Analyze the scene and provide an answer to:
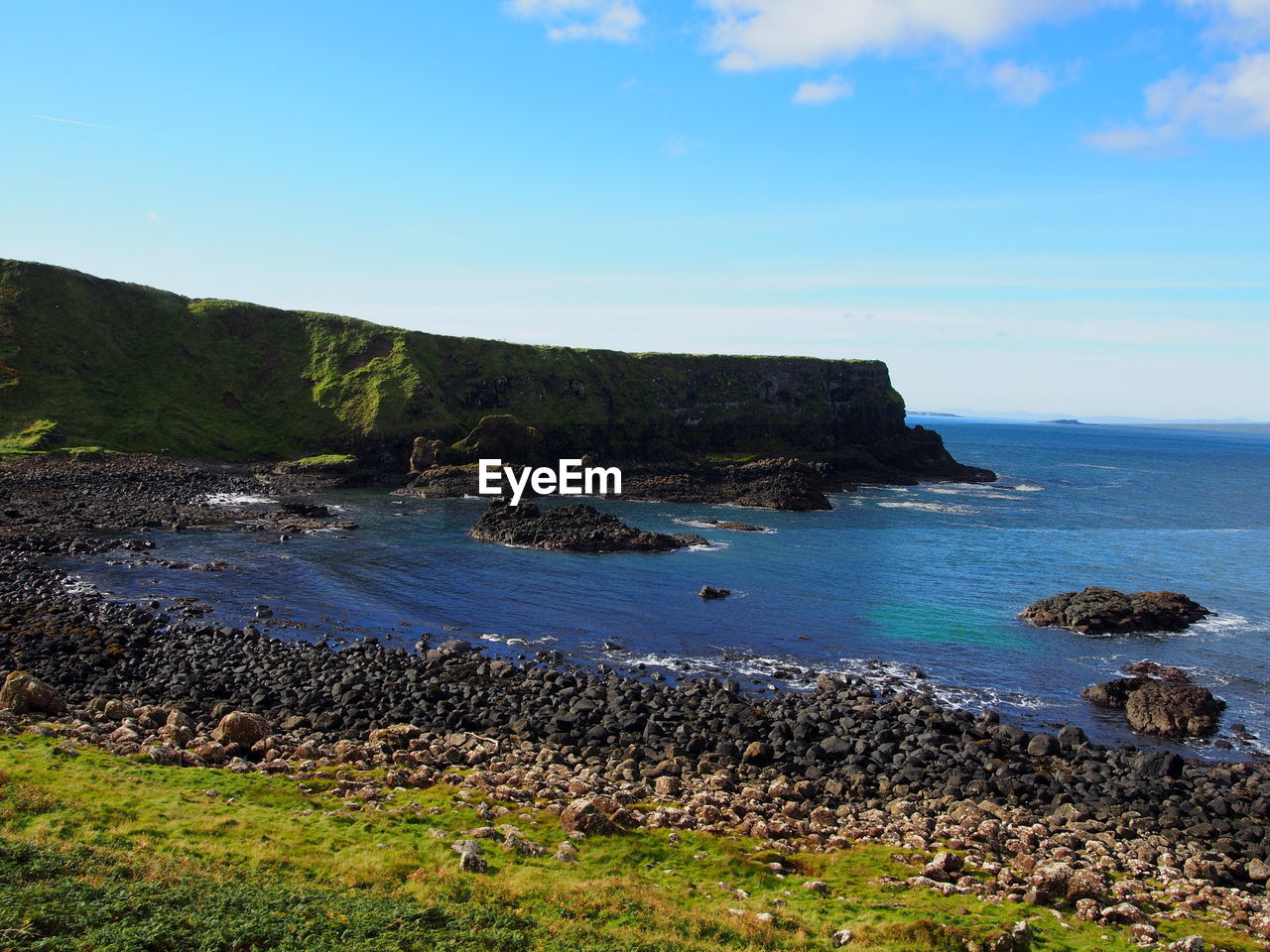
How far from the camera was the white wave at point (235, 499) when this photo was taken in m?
73.9

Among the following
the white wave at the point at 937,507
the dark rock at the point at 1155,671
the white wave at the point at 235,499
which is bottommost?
the dark rock at the point at 1155,671

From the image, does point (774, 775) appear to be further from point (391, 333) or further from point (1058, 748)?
point (391, 333)

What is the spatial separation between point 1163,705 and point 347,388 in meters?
98.3

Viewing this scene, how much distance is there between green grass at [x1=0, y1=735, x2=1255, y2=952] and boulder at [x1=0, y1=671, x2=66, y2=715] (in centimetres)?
513

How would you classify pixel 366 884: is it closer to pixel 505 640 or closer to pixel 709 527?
pixel 505 640

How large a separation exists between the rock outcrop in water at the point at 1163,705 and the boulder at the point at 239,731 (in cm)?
3279

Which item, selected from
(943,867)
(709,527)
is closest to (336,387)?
(709,527)

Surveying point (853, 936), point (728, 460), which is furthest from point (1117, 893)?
point (728, 460)

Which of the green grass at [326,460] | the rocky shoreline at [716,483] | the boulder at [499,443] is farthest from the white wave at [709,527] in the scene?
the green grass at [326,460]

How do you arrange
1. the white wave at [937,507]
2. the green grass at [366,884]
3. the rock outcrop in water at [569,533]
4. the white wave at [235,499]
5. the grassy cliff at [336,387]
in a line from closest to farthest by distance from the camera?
the green grass at [366,884] → the rock outcrop in water at [569,533] → the white wave at [235,499] → the white wave at [937,507] → the grassy cliff at [336,387]

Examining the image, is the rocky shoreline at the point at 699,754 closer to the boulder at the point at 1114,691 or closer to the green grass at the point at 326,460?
the boulder at the point at 1114,691

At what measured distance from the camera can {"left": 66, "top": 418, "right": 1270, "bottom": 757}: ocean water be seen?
3866 cm

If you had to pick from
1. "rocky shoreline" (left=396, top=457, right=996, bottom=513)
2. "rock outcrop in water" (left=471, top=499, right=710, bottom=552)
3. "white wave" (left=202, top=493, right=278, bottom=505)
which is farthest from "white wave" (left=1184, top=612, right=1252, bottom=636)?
"white wave" (left=202, top=493, right=278, bottom=505)

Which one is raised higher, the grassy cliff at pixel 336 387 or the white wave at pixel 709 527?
the grassy cliff at pixel 336 387
